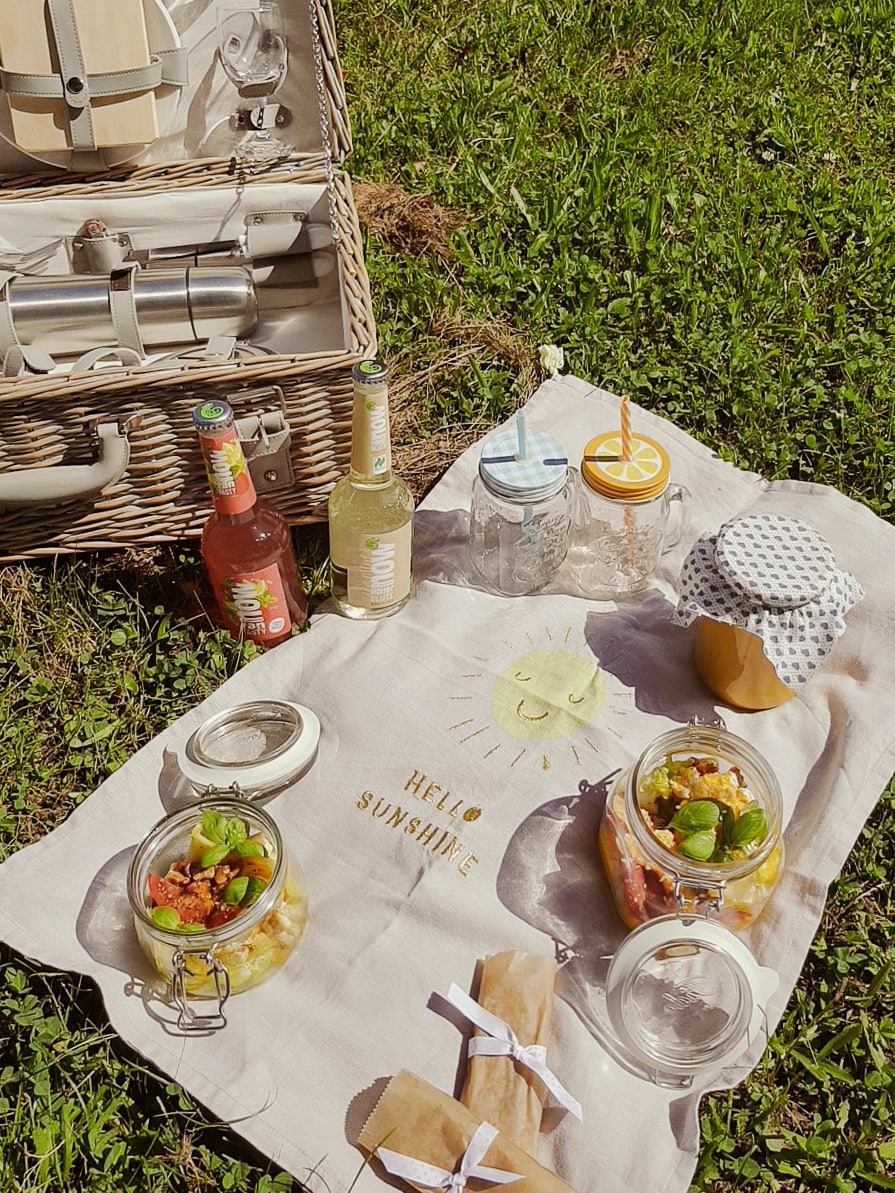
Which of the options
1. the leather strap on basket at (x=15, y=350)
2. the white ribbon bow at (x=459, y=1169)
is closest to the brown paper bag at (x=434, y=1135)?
the white ribbon bow at (x=459, y=1169)

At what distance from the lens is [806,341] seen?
2.26 metres

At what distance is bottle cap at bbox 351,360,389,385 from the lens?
1.48 m

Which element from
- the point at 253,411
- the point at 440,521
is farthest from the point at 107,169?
the point at 440,521

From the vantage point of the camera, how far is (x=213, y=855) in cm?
132

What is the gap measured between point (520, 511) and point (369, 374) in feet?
1.19

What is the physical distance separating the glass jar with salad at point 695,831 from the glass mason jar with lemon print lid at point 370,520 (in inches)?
19.2

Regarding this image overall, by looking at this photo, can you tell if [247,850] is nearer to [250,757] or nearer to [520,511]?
[250,757]

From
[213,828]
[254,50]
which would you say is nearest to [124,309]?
[254,50]

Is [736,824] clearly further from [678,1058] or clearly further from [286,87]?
[286,87]

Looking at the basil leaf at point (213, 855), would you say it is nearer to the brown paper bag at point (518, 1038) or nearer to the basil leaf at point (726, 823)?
the brown paper bag at point (518, 1038)

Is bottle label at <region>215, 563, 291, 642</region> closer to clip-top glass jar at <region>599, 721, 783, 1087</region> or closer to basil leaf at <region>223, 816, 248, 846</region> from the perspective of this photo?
basil leaf at <region>223, 816, 248, 846</region>

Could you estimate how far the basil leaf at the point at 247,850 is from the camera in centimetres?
133

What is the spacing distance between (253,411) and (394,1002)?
2.87 feet

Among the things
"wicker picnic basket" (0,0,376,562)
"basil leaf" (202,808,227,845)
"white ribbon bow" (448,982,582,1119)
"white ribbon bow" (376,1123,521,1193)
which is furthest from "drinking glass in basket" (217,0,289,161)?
"white ribbon bow" (376,1123,521,1193)
